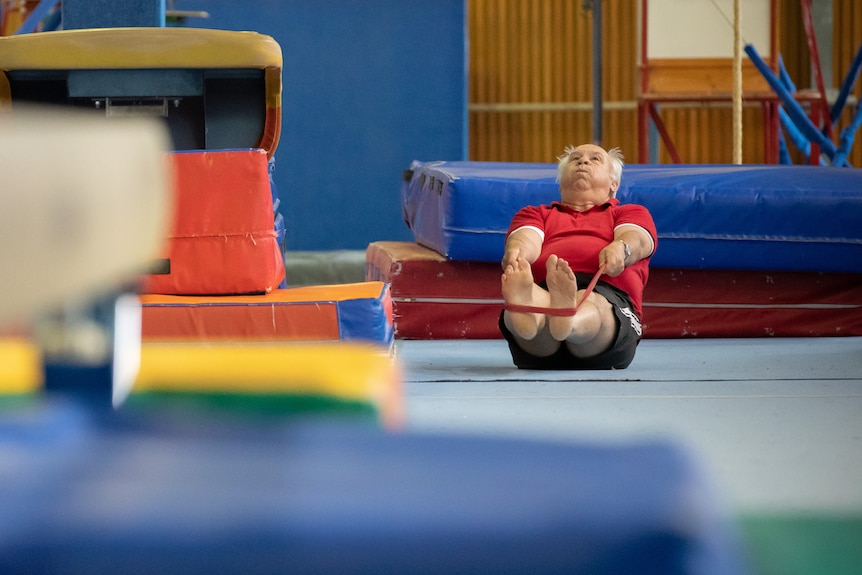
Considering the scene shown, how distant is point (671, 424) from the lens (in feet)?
6.86

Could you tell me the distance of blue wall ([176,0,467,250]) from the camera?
21.8 feet

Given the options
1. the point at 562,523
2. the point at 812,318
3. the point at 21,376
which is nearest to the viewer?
the point at 562,523

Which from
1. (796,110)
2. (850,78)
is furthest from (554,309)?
(850,78)

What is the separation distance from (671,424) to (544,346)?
32.0 inches

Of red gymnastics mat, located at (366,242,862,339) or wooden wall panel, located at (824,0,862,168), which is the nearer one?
red gymnastics mat, located at (366,242,862,339)

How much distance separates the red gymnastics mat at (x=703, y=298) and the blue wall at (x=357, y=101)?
291 cm

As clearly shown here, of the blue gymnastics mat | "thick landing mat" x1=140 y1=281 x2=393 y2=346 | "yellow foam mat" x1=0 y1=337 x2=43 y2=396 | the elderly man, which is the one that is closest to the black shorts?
the elderly man

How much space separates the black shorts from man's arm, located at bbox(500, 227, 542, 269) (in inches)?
5.9

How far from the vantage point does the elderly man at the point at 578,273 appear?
2.67 metres

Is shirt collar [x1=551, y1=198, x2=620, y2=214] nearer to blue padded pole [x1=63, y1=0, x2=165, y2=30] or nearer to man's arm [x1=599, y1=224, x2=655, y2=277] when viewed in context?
man's arm [x1=599, y1=224, x2=655, y2=277]

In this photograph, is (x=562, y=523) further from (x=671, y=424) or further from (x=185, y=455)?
(x=671, y=424)

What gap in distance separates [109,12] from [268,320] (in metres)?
1.80

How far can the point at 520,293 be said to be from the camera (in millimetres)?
2643

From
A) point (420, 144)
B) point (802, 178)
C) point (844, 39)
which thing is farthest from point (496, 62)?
point (802, 178)
